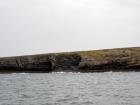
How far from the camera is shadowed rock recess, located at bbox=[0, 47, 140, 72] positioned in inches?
5271

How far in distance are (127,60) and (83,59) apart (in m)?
15.8

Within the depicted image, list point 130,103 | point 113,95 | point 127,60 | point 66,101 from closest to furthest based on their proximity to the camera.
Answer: point 130,103, point 66,101, point 113,95, point 127,60

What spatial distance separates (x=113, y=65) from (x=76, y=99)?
9268 centimetres

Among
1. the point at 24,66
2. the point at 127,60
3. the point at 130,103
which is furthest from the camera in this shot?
the point at 24,66

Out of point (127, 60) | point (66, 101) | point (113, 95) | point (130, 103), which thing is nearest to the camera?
point (130, 103)

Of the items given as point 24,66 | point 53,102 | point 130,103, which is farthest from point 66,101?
point 24,66

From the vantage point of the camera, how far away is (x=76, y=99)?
42906mm

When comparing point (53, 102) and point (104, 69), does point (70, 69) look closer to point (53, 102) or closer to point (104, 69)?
point (104, 69)

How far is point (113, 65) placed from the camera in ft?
441

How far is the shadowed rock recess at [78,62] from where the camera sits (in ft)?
439

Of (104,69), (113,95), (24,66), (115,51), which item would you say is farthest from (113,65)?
(113,95)

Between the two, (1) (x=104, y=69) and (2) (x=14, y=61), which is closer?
(1) (x=104, y=69)

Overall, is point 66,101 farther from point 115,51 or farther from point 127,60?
point 115,51

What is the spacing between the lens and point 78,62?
13950cm
